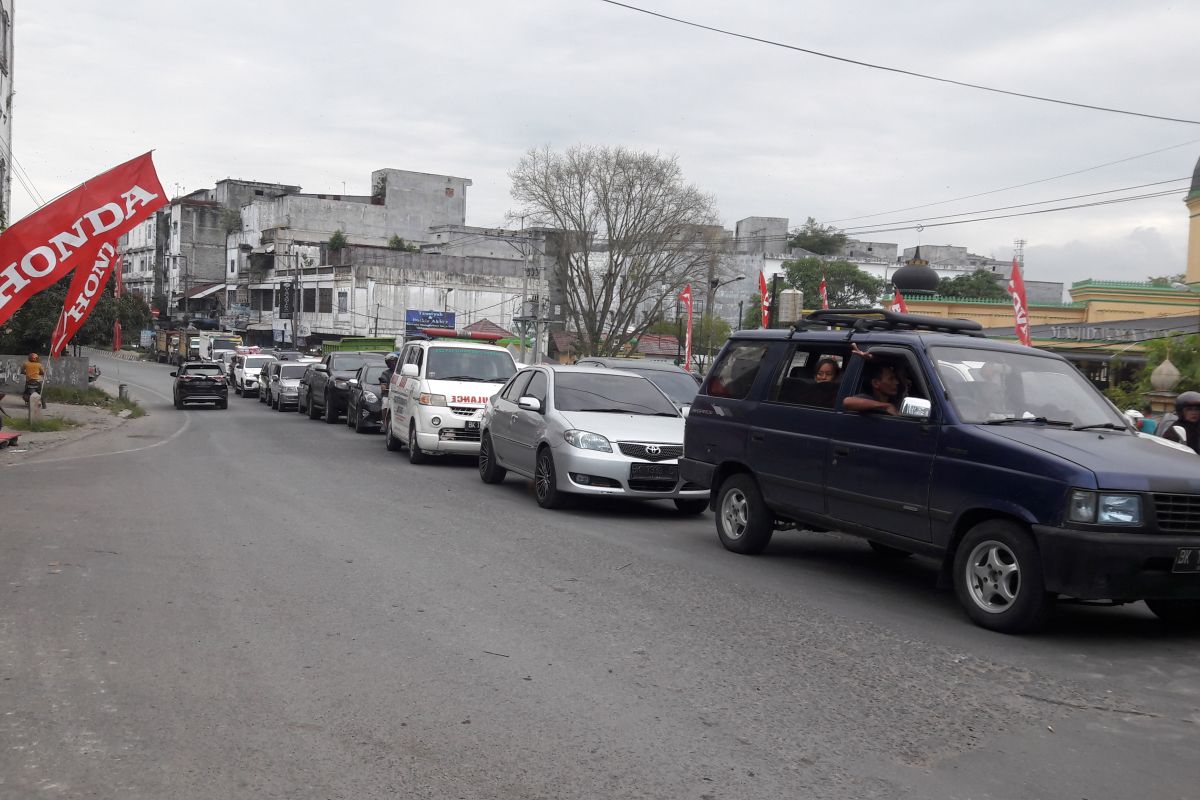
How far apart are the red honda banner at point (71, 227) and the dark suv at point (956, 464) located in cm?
1163

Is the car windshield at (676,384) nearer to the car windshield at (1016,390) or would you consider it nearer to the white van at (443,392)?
the white van at (443,392)

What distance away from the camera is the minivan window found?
31.6ft

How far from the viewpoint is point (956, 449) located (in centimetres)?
730

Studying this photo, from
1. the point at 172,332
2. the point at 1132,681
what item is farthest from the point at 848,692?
the point at 172,332

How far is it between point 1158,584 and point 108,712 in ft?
19.1

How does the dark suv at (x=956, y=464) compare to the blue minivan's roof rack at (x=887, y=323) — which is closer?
the dark suv at (x=956, y=464)

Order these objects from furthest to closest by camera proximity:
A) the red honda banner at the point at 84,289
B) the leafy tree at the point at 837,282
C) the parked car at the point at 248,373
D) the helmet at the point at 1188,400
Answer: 1. the leafy tree at the point at 837,282
2. the parked car at the point at 248,373
3. the red honda banner at the point at 84,289
4. the helmet at the point at 1188,400

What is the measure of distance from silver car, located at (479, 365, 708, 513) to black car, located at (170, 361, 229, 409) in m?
23.8

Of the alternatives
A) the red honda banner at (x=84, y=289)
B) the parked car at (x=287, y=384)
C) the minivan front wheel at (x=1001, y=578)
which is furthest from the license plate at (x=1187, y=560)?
the parked car at (x=287, y=384)

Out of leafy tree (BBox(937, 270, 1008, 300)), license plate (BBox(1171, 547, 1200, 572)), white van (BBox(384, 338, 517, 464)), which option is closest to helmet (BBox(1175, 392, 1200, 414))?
license plate (BBox(1171, 547, 1200, 572))

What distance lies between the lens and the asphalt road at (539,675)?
4.45 metres

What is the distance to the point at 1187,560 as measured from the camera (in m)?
6.49

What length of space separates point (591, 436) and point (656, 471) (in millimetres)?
815

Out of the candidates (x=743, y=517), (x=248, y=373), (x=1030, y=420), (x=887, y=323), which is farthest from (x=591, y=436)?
(x=248, y=373)
